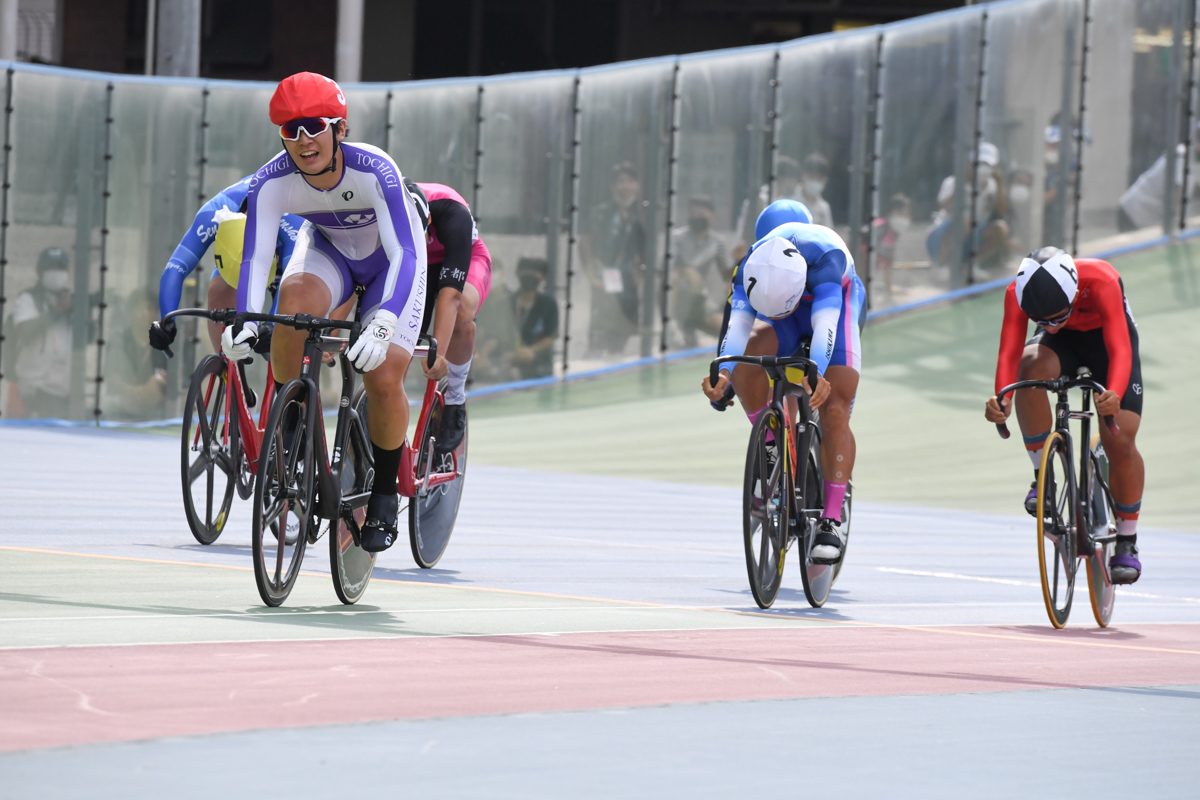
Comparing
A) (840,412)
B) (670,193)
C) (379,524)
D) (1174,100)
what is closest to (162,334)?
(379,524)

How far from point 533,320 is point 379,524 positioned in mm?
12116

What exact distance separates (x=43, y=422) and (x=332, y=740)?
43.4 ft

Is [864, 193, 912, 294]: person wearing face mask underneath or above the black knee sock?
above

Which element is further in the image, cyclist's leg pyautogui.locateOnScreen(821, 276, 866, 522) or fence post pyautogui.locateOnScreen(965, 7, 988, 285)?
fence post pyautogui.locateOnScreen(965, 7, 988, 285)

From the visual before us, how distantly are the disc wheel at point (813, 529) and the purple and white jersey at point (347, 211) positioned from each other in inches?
75.3

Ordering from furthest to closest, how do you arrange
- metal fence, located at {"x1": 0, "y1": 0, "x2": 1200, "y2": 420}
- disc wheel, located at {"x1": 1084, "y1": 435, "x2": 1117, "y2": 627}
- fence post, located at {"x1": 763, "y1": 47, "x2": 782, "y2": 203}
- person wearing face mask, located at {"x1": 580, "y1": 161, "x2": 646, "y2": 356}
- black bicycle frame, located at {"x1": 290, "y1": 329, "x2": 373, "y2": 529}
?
fence post, located at {"x1": 763, "y1": 47, "x2": 782, "y2": 203}
person wearing face mask, located at {"x1": 580, "y1": 161, "x2": 646, "y2": 356}
metal fence, located at {"x1": 0, "y1": 0, "x2": 1200, "y2": 420}
disc wheel, located at {"x1": 1084, "y1": 435, "x2": 1117, "y2": 627}
black bicycle frame, located at {"x1": 290, "y1": 329, "x2": 373, "y2": 529}

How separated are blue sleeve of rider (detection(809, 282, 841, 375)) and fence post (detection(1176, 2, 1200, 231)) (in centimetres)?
1561

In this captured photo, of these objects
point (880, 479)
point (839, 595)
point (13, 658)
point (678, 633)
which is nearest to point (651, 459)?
point (880, 479)

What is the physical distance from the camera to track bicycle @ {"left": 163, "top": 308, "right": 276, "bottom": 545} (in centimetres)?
773

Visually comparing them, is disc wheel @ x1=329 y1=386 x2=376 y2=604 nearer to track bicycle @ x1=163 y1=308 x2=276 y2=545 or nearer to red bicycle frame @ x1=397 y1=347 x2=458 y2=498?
red bicycle frame @ x1=397 y1=347 x2=458 y2=498

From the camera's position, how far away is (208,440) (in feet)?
25.8

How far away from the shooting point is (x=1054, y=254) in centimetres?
698

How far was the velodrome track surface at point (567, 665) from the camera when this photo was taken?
3.67m

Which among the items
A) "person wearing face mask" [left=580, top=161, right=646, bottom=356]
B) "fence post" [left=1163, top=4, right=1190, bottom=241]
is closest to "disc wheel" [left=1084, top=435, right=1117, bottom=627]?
"person wearing face mask" [left=580, top=161, right=646, bottom=356]
